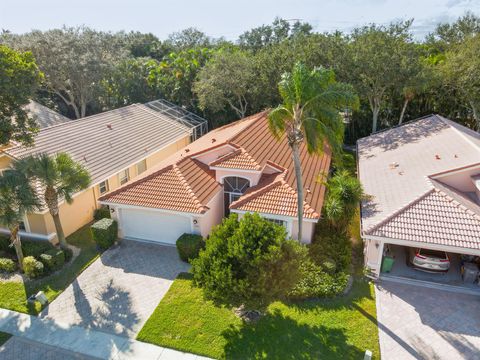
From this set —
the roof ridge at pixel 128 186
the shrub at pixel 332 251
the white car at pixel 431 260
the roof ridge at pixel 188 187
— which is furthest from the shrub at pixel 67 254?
the white car at pixel 431 260

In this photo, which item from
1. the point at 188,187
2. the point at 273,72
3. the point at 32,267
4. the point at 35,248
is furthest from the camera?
the point at 273,72

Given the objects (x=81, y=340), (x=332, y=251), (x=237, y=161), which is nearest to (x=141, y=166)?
(x=237, y=161)

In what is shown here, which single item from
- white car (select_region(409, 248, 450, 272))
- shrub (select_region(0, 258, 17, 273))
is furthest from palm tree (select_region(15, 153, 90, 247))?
white car (select_region(409, 248, 450, 272))

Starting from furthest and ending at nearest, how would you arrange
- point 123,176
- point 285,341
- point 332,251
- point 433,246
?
point 123,176, point 332,251, point 433,246, point 285,341

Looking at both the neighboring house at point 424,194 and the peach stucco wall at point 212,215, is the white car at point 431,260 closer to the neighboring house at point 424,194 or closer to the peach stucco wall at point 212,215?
the neighboring house at point 424,194

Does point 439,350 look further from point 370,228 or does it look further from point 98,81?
point 98,81

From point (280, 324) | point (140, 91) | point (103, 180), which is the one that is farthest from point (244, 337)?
point (140, 91)

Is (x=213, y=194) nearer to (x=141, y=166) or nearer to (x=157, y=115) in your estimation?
(x=141, y=166)
